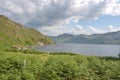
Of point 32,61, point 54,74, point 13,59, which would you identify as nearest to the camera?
point 54,74

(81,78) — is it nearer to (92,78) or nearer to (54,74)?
(92,78)

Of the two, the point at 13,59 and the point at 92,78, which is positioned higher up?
the point at 13,59

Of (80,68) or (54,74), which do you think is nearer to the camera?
(54,74)

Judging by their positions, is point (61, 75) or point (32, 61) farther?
point (32, 61)

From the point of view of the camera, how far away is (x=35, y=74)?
97.3 feet

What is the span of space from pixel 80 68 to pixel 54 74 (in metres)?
4.11

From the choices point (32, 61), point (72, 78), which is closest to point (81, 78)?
point (72, 78)

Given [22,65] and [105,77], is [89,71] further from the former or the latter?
[22,65]

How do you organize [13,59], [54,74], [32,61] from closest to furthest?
[54,74], [13,59], [32,61]

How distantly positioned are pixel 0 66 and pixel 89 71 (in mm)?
12250

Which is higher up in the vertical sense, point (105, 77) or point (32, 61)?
point (32, 61)

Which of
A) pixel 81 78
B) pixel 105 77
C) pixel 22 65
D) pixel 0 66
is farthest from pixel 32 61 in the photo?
pixel 105 77

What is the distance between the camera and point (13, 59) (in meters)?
30.8

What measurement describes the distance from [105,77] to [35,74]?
9307 mm
